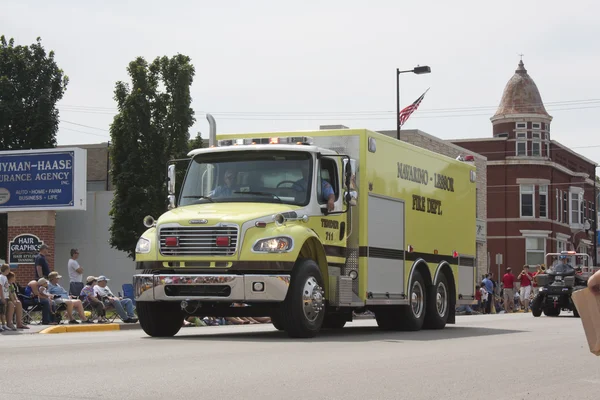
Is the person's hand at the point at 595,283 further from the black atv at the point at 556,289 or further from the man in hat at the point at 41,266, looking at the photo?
the black atv at the point at 556,289

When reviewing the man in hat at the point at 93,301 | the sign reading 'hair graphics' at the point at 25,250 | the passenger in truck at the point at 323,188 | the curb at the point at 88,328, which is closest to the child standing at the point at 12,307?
the curb at the point at 88,328

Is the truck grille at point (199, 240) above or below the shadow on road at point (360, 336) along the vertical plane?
above

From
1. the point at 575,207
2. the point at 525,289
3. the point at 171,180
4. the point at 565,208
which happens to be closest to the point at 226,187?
the point at 171,180

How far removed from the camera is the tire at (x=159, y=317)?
16234 mm

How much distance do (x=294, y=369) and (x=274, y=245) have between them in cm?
458

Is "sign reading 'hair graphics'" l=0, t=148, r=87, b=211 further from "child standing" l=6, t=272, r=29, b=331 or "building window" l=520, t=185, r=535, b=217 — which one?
"building window" l=520, t=185, r=535, b=217

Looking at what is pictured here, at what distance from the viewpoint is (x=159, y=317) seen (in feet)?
54.0

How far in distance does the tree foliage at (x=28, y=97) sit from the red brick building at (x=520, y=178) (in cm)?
3101

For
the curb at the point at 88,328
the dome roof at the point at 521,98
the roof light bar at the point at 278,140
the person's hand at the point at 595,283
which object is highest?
the dome roof at the point at 521,98

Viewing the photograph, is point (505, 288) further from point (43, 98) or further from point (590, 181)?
point (590, 181)

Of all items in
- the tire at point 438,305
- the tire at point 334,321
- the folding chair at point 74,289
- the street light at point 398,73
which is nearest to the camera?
the tire at point 438,305

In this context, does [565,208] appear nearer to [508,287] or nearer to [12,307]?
[508,287]

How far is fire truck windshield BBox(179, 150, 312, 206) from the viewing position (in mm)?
16453

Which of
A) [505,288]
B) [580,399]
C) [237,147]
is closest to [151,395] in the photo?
[580,399]
